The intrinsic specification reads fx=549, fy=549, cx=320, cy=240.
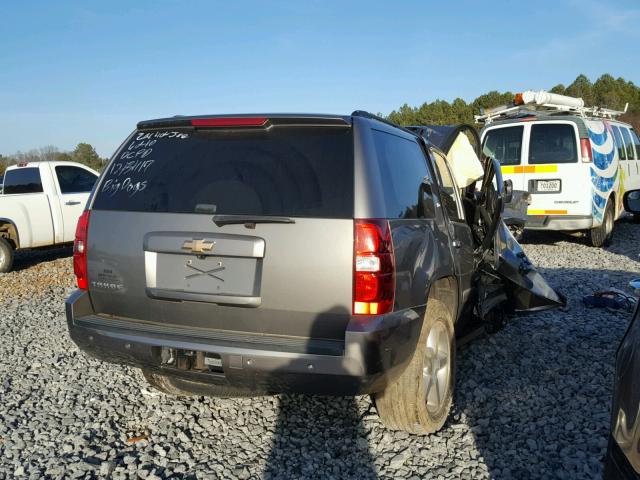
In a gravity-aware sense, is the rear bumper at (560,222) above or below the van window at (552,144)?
below

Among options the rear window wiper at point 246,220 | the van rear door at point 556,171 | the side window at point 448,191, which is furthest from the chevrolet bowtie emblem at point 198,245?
the van rear door at point 556,171

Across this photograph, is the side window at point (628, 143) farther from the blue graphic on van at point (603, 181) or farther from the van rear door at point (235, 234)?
the van rear door at point (235, 234)

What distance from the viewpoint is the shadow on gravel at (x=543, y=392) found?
3.04 meters

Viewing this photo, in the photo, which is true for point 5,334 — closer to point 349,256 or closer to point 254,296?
point 254,296

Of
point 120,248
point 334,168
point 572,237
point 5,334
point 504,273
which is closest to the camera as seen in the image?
point 334,168

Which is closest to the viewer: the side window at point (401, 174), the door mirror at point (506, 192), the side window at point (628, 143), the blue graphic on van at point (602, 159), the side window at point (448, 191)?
the side window at point (401, 174)

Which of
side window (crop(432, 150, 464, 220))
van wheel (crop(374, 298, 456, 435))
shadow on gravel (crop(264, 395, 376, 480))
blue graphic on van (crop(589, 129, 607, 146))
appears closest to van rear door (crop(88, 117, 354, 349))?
van wheel (crop(374, 298, 456, 435))

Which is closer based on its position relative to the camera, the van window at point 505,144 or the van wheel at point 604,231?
the van window at point 505,144

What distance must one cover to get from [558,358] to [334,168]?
115 inches

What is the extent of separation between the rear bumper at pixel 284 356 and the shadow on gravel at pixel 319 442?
0.51m

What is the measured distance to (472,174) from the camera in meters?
5.16

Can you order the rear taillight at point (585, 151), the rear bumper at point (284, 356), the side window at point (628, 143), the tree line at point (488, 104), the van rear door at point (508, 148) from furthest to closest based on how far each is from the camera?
the tree line at point (488, 104) → the side window at point (628, 143) → the van rear door at point (508, 148) → the rear taillight at point (585, 151) → the rear bumper at point (284, 356)

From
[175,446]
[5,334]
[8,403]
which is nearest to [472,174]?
[175,446]

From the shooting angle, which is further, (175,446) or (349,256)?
(175,446)
